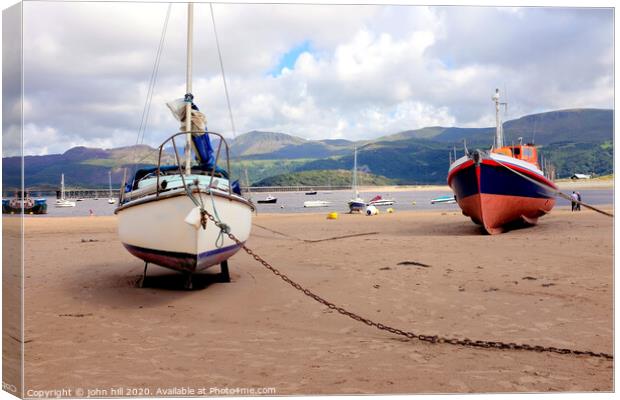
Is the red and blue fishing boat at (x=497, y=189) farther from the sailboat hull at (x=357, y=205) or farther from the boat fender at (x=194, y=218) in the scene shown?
the sailboat hull at (x=357, y=205)

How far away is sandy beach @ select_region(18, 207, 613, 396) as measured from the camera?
4.59 m

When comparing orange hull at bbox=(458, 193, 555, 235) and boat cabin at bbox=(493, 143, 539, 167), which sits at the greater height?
boat cabin at bbox=(493, 143, 539, 167)

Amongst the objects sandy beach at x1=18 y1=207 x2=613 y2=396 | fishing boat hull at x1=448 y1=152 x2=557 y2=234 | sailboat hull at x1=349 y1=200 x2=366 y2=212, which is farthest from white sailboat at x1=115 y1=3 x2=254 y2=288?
sailboat hull at x1=349 y1=200 x2=366 y2=212

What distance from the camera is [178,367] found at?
496cm

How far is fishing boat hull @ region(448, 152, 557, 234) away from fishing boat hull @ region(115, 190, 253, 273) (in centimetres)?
1053

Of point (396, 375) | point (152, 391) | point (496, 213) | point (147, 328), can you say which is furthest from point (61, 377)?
point (496, 213)

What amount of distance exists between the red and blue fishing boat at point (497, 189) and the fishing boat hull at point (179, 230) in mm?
10528

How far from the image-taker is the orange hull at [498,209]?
56.5 ft

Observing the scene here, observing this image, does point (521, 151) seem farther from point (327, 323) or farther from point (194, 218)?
point (194, 218)

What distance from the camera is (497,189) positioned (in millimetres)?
→ 17141

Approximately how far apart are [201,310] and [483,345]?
13.1 ft

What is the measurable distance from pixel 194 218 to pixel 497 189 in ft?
40.7

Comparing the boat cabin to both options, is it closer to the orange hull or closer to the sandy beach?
the orange hull

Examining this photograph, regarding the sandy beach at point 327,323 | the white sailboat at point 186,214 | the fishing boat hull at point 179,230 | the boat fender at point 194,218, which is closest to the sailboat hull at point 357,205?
the sandy beach at point 327,323
